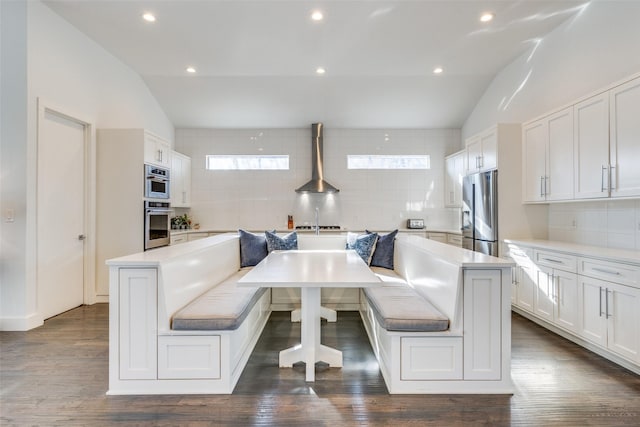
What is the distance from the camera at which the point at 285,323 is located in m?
3.24

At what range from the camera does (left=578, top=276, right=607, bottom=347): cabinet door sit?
241 cm

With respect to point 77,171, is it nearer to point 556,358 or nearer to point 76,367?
point 76,367

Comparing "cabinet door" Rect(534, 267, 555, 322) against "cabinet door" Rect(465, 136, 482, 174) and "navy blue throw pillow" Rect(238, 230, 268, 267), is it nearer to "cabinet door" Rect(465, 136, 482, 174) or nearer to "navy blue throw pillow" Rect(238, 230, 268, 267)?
"cabinet door" Rect(465, 136, 482, 174)

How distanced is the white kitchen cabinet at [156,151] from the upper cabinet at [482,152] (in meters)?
4.39

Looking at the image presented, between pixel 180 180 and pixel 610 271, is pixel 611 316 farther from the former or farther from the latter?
pixel 180 180

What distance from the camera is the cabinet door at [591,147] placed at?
8.86 feet

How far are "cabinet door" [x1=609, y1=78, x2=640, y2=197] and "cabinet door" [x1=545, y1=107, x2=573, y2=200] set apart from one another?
43 cm

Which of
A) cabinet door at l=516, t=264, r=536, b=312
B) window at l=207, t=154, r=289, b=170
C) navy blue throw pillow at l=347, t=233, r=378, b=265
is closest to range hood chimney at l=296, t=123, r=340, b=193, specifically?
window at l=207, t=154, r=289, b=170

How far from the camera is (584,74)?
3260mm

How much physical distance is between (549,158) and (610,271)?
4.74ft

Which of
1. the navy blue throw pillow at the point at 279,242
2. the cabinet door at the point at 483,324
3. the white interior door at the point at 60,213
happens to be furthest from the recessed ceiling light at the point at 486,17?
the white interior door at the point at 60,213

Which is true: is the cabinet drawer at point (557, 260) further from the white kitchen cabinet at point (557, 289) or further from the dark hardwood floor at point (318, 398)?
the dark hardwood floor at point (318, 398)

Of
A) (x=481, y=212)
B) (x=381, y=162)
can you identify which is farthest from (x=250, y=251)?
(x=381, y=162)

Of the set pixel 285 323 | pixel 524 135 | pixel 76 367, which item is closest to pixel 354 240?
pixel 285 323
